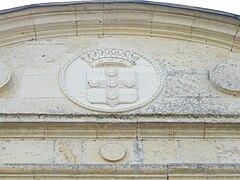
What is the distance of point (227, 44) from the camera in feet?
27.9

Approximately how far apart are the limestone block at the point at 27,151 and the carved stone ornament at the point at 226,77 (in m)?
1.97

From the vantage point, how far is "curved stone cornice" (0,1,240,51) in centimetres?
848

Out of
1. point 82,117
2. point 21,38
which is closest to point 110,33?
point 21,38

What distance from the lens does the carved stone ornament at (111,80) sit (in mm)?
7715

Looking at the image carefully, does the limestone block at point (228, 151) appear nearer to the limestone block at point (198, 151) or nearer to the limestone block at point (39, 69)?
the limestone block at point (198, 151)

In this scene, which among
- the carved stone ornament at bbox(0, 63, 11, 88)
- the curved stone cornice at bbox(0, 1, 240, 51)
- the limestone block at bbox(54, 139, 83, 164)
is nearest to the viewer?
the limestone block at bbox(54, 139, 83, 164)

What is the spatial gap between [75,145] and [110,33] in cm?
185

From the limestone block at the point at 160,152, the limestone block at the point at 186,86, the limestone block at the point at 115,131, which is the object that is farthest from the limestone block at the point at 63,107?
the limestone block at the point at 186,86

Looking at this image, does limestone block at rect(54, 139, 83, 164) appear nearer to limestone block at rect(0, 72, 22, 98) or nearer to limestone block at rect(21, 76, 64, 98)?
limestone block at rect(21, 76, 64, 98)

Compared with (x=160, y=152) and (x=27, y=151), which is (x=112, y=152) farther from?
(x=27, y=151)

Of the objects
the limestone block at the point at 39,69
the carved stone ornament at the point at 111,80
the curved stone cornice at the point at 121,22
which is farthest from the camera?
the curved stone cornice at the point at 121,22

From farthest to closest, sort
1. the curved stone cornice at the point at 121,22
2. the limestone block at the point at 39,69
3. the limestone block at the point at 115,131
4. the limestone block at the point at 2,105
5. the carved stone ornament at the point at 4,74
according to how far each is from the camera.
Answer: the curved stone cornice at the point at 121,22, the limestone block at the point at 39,69, the carved stone ornament at the point at 4,74, the limestone block at the point at 2,105, the limestone block at the point at 115,131

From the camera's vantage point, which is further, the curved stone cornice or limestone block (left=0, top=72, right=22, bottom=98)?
the curved stone cornice

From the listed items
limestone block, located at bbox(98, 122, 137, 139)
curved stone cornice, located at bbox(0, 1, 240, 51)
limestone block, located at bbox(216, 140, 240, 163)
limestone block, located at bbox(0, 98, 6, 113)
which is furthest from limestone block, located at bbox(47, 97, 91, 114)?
limestone block, located at bbox(216, 140, 240, 163)
